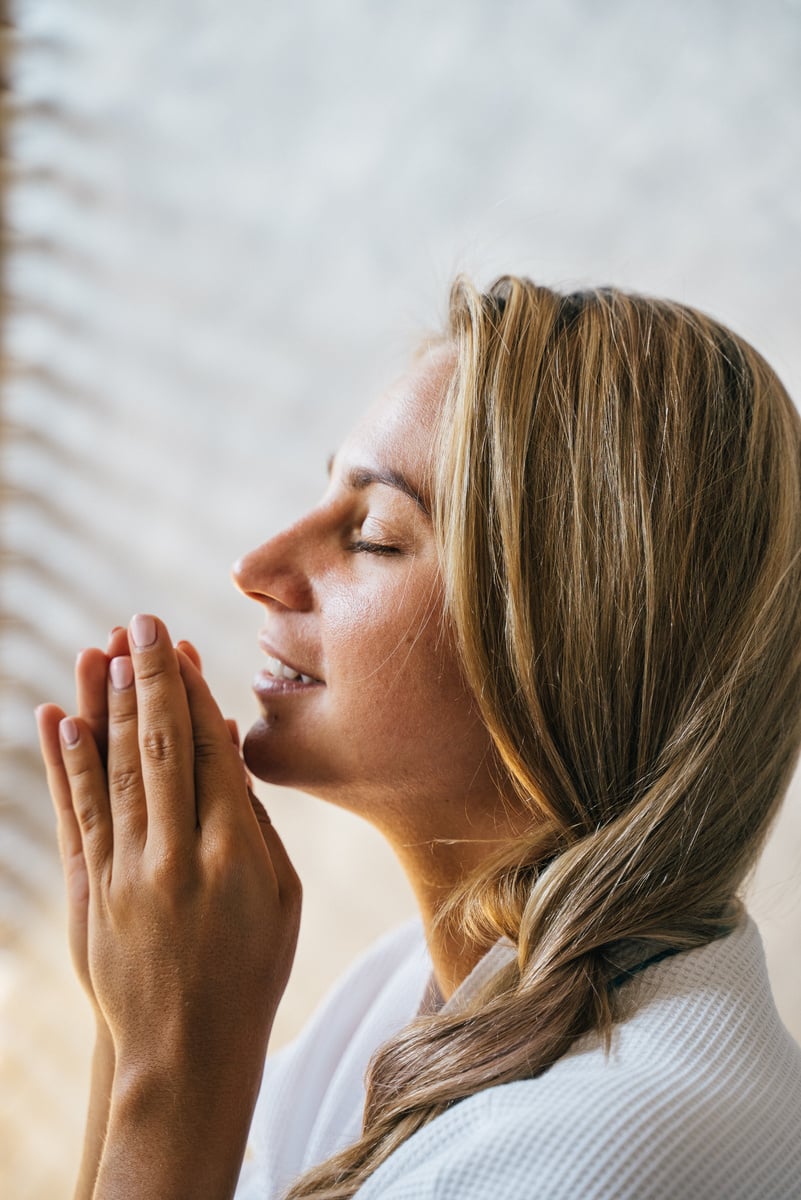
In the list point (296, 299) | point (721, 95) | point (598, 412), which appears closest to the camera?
point (598, 412)

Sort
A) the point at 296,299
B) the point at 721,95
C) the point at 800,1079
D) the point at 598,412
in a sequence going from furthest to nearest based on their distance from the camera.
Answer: the point at 296,299
the point at 721,95
the point at 598,412
the point at 800,1079

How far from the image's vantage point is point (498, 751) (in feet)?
2.70

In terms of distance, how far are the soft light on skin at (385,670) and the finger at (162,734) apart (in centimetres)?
8

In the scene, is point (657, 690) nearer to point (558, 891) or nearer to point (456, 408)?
point (558, 891)

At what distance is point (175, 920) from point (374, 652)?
0.85ft

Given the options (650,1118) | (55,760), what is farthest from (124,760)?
(650,1118)

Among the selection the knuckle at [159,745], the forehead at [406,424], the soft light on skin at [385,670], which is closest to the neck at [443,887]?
the soft light on skin at [385,670]

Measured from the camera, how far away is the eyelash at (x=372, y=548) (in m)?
0.84

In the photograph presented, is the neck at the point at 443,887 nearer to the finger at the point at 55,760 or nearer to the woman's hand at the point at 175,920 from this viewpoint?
the woman's hand at the point at 175,920

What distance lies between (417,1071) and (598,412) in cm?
52

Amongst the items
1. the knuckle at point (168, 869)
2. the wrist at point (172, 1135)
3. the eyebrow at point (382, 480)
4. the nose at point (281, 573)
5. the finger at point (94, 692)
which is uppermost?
the eyebrow at point (382, 480)

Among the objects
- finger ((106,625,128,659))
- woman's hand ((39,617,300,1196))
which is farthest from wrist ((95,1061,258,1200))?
finger ((106,625,128,659))

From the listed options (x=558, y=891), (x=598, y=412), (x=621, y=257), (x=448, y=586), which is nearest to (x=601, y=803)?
(x=558, y=891)

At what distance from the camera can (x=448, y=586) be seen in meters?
0.79
